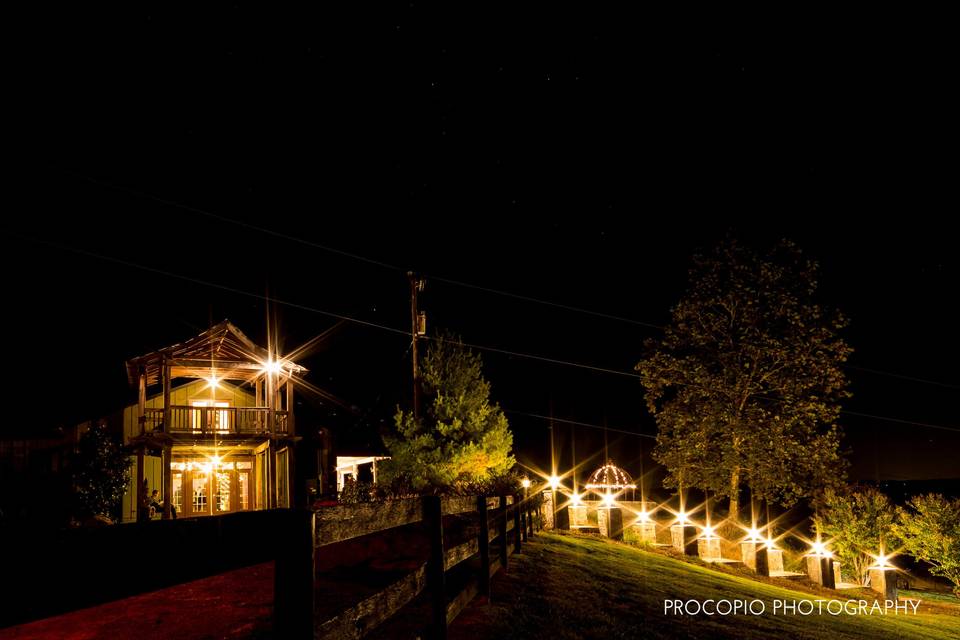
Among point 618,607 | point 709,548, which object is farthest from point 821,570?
point 618,607

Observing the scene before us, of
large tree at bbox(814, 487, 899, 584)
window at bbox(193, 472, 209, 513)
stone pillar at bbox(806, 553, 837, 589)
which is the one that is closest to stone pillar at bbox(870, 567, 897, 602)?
large tree at bbox(814, 487, 899, 584)

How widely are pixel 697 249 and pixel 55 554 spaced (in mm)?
26445

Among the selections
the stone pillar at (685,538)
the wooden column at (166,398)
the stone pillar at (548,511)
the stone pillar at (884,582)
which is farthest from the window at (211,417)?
the stone pillar at (884,582)

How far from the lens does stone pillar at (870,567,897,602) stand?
24.6 metres

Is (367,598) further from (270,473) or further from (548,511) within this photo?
(270,473)

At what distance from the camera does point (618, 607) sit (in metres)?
10.4

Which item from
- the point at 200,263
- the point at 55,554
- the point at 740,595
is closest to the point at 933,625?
the point at 740,595

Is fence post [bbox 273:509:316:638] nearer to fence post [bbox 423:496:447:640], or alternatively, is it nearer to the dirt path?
fence post [bbox 423:496:447:640]

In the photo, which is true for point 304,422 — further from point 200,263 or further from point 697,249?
point 697,249

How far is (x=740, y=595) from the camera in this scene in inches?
574

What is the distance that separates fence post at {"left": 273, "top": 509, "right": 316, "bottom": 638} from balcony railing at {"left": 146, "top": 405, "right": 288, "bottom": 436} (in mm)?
20974

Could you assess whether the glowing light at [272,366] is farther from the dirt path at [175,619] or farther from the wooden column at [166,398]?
the dirt path at [175,619]

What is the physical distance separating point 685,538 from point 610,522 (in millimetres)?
2602

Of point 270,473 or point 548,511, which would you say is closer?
point 548,511
